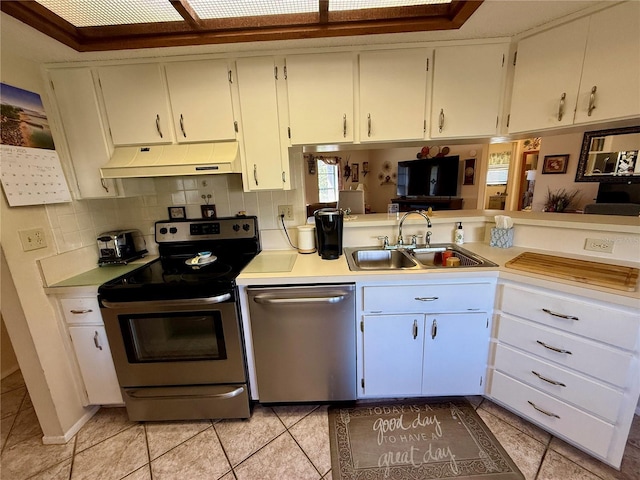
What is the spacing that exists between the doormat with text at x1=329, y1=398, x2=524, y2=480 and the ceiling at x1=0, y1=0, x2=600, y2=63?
87.4 inches

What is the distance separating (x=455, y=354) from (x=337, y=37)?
1951 millimetres

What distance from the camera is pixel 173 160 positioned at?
1521mm

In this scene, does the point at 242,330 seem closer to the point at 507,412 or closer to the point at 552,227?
the point at 507,412

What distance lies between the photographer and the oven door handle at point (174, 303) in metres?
1.37

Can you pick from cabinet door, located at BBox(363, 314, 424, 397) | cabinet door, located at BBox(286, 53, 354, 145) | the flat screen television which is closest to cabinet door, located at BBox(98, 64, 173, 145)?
cabinet door, located at BBox(286, 53, 354, 145)

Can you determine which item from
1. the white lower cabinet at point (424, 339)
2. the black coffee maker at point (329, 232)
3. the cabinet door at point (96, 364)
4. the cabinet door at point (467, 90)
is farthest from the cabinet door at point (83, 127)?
the cabinet door at point (467, 90)

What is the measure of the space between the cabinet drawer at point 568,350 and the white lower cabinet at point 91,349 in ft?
7.75

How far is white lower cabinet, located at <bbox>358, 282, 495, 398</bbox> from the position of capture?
1.44 metres

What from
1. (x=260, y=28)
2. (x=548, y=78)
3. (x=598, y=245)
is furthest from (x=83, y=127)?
(x=598, y=245)

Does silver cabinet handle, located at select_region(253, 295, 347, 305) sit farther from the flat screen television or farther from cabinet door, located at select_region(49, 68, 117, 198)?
the flat screen television

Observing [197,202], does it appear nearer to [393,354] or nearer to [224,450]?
[224,450]

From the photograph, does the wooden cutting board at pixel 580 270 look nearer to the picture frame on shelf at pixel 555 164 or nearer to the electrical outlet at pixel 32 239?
the electrical outlet at pixel 32 239

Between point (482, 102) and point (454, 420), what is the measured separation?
6.36 ft

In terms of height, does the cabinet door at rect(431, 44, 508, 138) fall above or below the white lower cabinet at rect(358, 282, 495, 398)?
above
